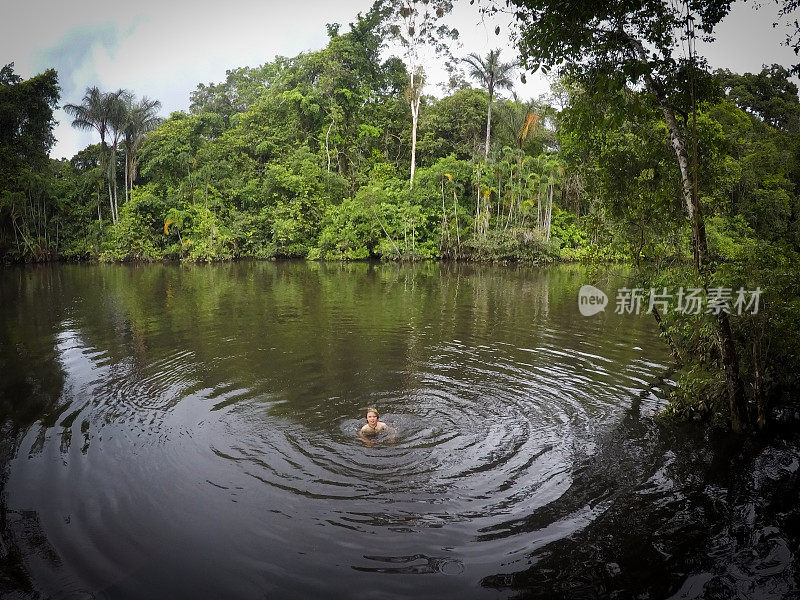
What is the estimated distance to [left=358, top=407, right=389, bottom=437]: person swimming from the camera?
7430 millimetres

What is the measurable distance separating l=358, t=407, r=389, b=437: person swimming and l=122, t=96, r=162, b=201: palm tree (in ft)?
140

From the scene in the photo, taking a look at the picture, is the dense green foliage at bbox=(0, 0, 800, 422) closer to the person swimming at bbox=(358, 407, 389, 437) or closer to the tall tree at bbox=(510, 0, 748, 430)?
the tall tree at bbox=(510, 0, 748, 430)

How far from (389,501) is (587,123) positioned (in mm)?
6370

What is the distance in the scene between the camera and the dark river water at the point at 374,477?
4.66 m

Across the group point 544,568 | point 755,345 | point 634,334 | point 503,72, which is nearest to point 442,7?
point 503,72

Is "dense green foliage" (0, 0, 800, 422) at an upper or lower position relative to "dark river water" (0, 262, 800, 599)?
upper

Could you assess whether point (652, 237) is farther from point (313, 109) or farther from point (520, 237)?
point (313, 109)

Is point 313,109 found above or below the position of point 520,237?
above

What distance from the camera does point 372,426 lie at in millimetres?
7539

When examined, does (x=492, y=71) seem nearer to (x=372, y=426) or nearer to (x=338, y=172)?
(x=338, y=172)

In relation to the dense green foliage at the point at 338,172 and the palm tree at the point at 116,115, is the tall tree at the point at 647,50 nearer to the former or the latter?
the dense green foliage at the point at 338,172

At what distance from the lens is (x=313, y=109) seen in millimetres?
43188

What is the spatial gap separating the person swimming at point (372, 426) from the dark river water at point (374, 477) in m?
0.21

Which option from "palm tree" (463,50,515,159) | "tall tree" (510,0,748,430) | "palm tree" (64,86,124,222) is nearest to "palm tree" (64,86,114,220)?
"palm tree" (64,86,124,222)
